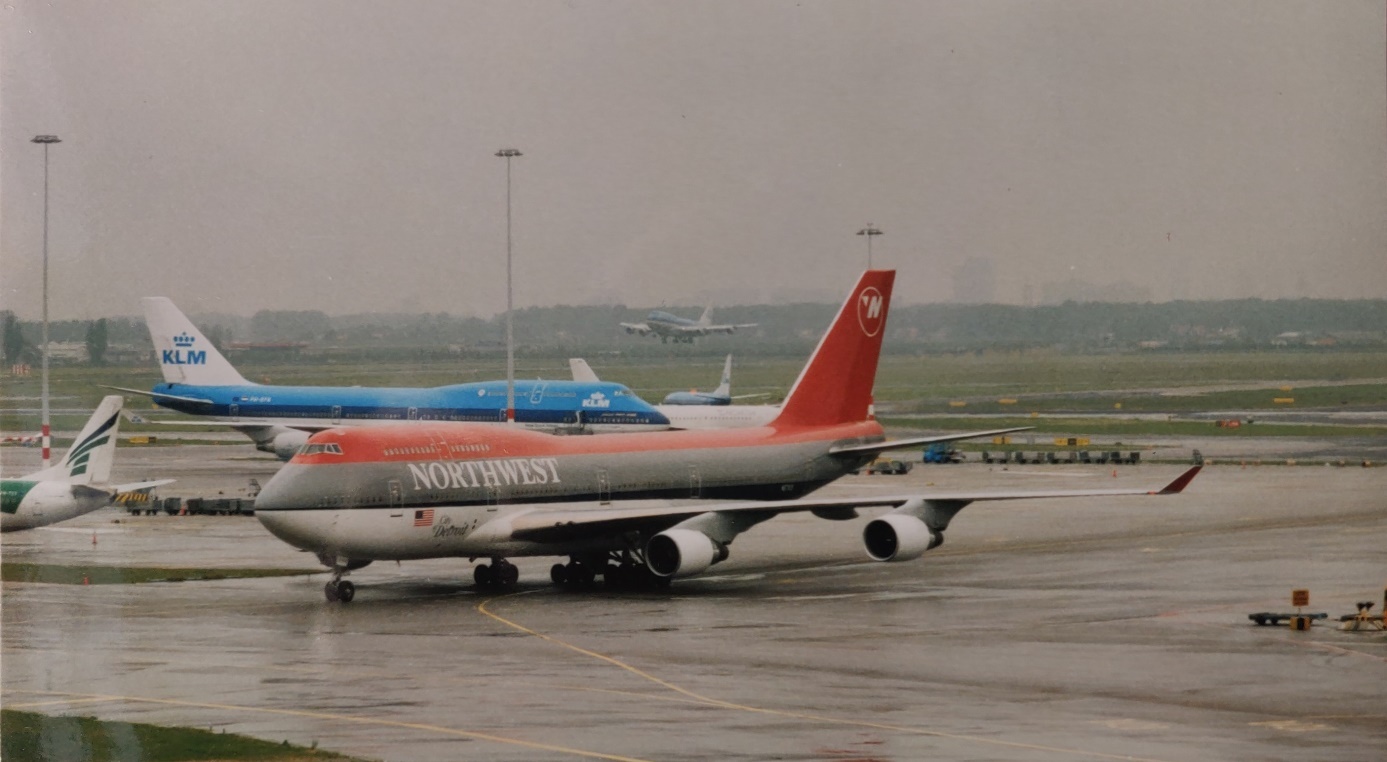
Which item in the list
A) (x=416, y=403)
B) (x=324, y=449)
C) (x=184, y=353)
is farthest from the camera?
(x=184, y=353)

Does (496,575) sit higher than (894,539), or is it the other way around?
(894,539)

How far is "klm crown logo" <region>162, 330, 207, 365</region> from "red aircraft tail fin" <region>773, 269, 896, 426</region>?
56131 mm

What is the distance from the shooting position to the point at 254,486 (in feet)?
277

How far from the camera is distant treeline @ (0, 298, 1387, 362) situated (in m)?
104

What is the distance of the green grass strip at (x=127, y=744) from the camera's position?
2622 cm

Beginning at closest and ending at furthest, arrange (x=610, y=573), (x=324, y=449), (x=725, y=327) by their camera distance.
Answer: (x=324, y=449)
(x=610, y=573)
(x=725, y=327)

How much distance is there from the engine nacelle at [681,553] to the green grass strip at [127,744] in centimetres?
2042

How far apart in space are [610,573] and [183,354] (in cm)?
6072

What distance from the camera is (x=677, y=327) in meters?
154

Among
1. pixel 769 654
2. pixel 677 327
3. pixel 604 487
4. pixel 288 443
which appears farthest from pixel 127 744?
pixel 677 327

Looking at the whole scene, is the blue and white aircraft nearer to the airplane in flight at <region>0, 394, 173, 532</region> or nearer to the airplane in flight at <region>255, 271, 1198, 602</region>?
the airplane in flight at <region>255, 271, 1198, 602</region>

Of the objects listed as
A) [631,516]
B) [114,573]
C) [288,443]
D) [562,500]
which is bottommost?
[114,573]

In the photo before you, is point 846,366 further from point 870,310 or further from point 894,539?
point 894,539

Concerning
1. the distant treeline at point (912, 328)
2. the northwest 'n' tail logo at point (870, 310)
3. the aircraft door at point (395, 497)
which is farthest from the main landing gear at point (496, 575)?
the distant treeline at point (912, 328)
